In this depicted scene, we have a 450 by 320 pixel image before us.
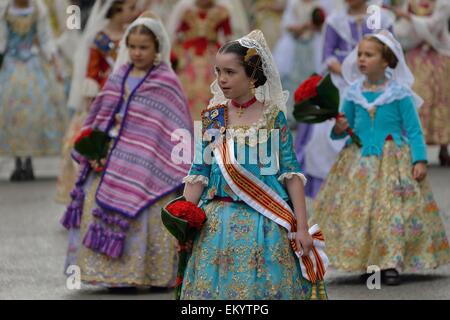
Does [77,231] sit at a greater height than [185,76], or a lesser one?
lesser

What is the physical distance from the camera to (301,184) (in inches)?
253

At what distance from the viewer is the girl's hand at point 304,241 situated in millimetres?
6363

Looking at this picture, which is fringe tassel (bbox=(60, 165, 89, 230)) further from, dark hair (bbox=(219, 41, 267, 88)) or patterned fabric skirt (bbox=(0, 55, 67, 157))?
patterned fabric skirt (bbox=(0, 55, 67, 157))

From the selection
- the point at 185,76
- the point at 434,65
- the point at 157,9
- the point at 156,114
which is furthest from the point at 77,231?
the point at 157,9

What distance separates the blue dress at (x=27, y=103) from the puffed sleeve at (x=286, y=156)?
8.93 meters

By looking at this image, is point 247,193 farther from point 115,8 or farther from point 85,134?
point 115,8

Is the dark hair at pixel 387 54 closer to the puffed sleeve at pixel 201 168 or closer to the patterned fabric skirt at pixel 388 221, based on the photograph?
the patterned fabric skirt at pixel 388 221

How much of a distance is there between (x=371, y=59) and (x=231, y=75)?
2809 mm

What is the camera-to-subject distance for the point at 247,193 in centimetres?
641

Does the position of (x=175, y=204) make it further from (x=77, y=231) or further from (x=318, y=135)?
(x=318, y=135)

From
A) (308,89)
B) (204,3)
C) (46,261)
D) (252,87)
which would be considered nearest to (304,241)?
(252,87)

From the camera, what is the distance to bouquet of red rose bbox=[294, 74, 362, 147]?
8.34 metres

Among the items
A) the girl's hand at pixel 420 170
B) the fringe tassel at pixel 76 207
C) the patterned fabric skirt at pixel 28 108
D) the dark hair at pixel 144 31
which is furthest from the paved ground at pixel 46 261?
the dark hair at pixel 144 31

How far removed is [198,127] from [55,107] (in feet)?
29.6
